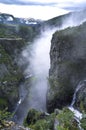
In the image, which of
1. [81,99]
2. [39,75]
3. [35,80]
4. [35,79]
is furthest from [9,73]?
[81,99]

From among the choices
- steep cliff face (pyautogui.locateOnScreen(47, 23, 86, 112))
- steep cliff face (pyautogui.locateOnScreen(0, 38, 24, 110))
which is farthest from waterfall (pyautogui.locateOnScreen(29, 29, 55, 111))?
steep cliff face (pyautogui.locateOnScreen(47, 23, 86, 112))

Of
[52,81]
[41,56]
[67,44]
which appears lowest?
[41,56]

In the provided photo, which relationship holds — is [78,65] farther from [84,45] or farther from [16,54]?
[16,54]

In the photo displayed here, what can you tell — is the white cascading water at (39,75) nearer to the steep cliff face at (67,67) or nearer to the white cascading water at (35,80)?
the white cascading water at (35,80)

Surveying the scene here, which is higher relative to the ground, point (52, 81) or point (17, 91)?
point (52, 81)

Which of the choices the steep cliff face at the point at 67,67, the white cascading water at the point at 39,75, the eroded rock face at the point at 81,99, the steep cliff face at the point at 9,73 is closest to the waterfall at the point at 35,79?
the white cascading water at the point at 39,75

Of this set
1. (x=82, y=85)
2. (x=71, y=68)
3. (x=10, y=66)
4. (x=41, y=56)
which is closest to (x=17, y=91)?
(x=10, y=66)
